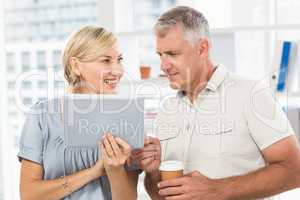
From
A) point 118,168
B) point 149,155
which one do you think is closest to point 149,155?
point 149,155

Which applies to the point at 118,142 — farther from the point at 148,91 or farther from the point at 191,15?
the point at 148,91

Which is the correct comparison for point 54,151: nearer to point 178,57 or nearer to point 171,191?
point 171,191

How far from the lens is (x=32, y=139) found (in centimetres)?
185

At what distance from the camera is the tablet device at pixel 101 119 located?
1605mm

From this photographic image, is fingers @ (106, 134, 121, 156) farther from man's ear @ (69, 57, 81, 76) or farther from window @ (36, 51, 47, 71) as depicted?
window @ (36, 51, 47, 71)

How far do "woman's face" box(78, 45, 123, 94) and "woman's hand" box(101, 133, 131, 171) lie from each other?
0.92ft

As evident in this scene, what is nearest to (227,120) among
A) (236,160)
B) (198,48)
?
(236,160)

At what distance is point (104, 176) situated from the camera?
1848 mm

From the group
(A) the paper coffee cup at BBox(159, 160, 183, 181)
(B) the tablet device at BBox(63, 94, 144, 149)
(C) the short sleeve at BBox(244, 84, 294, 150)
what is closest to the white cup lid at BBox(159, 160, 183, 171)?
(A) the paper coffee cup at BBox(159, 160, 183, 181)

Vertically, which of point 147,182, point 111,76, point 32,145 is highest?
point 111,76

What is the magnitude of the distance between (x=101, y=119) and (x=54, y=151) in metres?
0.31

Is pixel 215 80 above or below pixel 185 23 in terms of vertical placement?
below

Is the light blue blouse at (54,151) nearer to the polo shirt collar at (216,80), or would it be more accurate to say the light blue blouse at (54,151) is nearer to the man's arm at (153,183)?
the man's arm at (153,183)

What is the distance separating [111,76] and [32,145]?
381 mm
